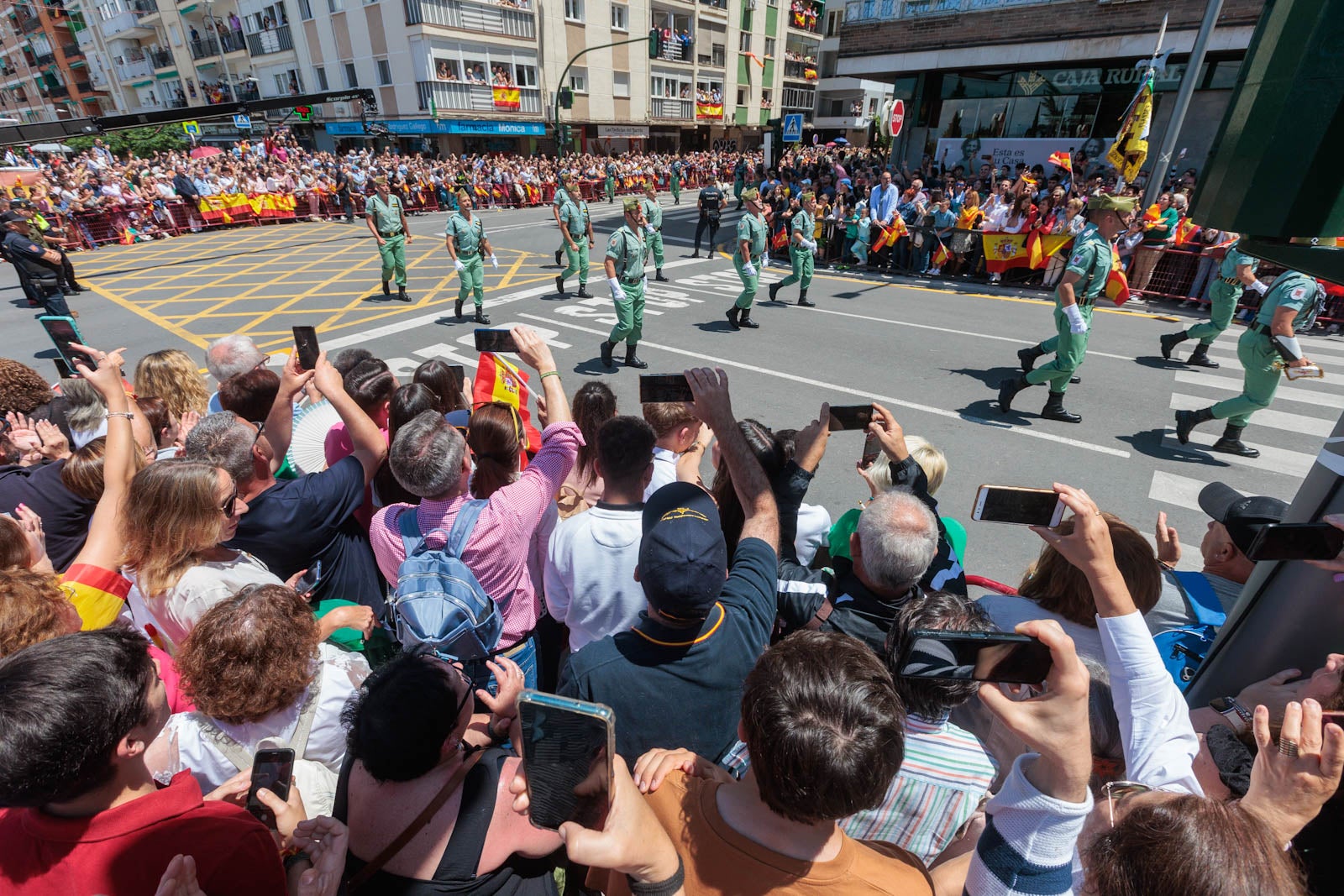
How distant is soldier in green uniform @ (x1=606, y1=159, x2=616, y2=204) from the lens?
1060 inches

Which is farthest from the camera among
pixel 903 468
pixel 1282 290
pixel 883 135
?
pixel 883 135

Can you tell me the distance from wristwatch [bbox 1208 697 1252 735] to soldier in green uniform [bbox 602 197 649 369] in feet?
22.5

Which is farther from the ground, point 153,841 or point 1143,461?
point 153,841

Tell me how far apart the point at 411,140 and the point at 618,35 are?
1362 cm

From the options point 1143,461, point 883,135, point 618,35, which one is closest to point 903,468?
point 1143,461

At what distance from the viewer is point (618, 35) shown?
3647 centimetres

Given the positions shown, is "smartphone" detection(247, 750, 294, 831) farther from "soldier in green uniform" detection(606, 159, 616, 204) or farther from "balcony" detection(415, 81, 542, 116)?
"balcony" detection(415, 81, 542, 116)

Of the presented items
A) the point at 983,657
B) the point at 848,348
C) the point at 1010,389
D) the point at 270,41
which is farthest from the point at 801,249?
the point at 270,41

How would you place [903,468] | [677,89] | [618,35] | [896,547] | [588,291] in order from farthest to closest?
1. [677,89]
2. [618,35]
3. [588,291]
4. [903,468]
5. [896,547]

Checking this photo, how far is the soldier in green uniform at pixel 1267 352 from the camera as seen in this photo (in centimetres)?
515

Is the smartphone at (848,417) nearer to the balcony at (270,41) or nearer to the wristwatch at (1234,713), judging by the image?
the wristwatch at (1234,713)

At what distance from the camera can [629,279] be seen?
8203 millimetres

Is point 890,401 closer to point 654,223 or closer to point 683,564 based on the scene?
point 683,564

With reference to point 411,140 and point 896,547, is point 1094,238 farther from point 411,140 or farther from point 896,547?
point 411,140
